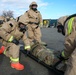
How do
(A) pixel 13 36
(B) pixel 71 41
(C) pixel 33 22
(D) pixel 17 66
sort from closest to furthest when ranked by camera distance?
1. (B) pixel 71 41
2. (D) pixel 17 66
3. (A) pixel 13 36
4. (C) pixel 33 22

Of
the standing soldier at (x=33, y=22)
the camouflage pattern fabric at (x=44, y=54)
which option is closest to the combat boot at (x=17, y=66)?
the camouflage pattern fabric at (x=44, y=54)

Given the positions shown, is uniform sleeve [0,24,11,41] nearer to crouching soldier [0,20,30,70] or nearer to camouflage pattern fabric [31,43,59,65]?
crouching soldier [0,20,30,70]

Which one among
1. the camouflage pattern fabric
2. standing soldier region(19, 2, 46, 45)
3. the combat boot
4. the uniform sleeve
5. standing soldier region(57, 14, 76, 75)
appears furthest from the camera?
standing soldier region(19, 2, 46, 45)

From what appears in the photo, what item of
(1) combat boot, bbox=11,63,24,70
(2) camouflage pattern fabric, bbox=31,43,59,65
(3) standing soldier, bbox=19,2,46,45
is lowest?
(1) combat boot, bbox=11,63,24,70

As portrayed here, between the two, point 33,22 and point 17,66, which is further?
point 33,22

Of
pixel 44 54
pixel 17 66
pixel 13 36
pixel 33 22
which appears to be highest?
pixel 33 22

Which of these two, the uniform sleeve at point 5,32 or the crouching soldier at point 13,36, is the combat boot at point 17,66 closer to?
the crouching soldier at point 13,36

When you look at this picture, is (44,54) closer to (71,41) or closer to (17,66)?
(17,66)

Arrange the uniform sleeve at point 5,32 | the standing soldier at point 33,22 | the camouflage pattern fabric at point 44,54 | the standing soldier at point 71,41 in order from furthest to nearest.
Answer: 1. the standing soldier at point 33,22
2. the uniform sleeve at point 5,32
3. the camouflage pattern fabric at point 44,54
4. the standing soldier at point 71,41

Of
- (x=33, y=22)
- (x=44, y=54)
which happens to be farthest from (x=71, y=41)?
(x=33, y=22)

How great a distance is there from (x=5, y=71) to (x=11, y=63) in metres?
0.55

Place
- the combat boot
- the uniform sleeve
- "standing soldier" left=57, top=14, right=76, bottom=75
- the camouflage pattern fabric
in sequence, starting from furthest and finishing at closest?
the uniform sleeve → the combat boot → the camouflage pattern fabric → "standing soldier" left=57, top=14, right=76, bottom=75

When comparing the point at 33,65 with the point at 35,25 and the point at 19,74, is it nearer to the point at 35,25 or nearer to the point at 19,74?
the point at 19,74

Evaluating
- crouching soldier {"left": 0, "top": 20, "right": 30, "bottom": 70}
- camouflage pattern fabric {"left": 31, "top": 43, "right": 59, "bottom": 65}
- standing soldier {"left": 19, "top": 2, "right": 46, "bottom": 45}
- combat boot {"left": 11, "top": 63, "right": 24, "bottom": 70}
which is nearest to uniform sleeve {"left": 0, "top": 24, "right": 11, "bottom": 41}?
crouching soldier {"left": 0, "top": 20, "right": 30, "bottom": 70}
